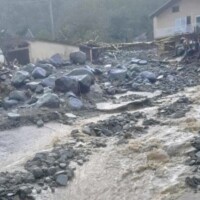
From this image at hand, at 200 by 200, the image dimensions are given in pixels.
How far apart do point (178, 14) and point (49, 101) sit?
21999mm

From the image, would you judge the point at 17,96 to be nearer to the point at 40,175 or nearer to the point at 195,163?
the point at 40,175

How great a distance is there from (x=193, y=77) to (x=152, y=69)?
2082 mm

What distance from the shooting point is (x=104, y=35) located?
3381 cm

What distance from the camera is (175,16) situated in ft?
106

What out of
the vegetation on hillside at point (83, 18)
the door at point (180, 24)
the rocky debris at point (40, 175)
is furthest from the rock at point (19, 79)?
the door at point (180, 24)

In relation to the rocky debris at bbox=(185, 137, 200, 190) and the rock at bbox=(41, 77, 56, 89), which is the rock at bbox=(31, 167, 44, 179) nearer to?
the rocky debris at bbox=(185, 137, 200, 190)

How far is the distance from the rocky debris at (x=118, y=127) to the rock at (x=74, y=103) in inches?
55.3

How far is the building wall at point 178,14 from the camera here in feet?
104

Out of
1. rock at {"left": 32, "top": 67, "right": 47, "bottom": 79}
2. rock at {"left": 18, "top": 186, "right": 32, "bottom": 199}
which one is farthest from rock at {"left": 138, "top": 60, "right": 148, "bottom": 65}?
rock at {"left": 18, "top": 186, "right": 32, "bottom": 199}

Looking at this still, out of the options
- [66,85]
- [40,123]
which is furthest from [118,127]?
[66,85]

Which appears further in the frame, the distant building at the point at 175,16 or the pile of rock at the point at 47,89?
the distant building at the point at 175,16

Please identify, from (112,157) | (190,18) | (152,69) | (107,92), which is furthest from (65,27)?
(112,157)

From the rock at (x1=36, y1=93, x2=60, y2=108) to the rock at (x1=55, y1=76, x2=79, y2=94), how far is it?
1.06 metres

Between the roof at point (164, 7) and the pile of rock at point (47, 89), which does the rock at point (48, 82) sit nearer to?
the pile of rock at point (47, 89)
